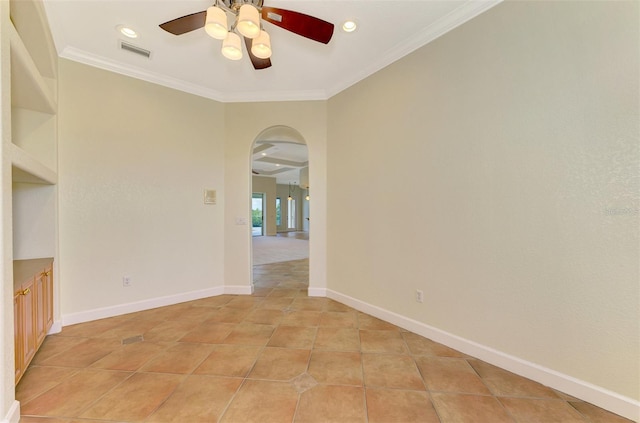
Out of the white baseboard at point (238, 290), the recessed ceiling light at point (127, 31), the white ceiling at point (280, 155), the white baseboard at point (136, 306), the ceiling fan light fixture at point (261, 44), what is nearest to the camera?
the ceiling fan light fixture at point (261, 44)

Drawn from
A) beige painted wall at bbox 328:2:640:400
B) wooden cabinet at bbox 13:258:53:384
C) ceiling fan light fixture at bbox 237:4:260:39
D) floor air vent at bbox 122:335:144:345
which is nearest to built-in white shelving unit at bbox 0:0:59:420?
wooden cabinet at bbox 13:258:53:384

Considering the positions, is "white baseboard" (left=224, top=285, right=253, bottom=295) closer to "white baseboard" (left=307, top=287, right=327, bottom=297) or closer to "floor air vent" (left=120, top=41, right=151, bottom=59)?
"white baseboard" (left=307, top=287, right=327, bottom=297)

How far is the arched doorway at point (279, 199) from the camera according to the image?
7.00 meters

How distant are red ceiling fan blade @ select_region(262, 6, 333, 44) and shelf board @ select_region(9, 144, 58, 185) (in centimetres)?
182

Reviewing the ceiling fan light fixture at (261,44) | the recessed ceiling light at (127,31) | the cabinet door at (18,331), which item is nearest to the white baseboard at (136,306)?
the cabinet door at (18,331)

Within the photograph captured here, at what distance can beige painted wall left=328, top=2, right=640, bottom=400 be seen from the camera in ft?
5.00

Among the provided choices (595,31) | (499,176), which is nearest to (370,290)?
(499,176)

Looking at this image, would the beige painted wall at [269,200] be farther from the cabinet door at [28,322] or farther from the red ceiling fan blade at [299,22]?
the red ceiling fan blade at [299,22]

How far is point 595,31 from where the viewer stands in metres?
1.58

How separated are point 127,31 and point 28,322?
8.78 feet

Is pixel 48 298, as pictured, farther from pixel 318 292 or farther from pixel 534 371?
pixel 534 371

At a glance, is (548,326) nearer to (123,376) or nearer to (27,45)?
(123,376)

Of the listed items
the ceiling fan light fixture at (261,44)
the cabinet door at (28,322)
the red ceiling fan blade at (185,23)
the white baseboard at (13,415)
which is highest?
the red ceiling fan blade at (185,23)

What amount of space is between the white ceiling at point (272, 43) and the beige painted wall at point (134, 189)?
10.5 inches
